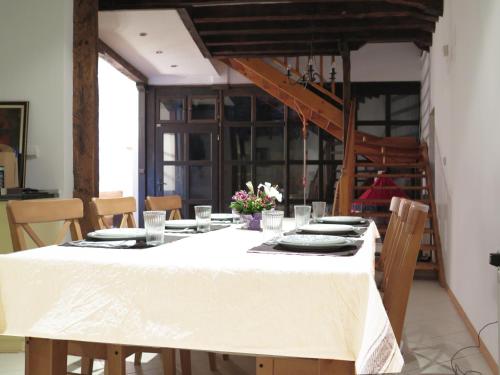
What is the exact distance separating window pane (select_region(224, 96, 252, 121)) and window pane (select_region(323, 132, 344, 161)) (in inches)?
52.2

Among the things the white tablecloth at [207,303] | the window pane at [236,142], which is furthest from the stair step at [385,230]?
the white tablecloth at [207,303]

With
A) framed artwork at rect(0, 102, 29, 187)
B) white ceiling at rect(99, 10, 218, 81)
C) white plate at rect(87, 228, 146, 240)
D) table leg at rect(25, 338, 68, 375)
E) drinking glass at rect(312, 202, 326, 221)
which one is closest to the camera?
table leg at rect(25, 338, 68, 375)

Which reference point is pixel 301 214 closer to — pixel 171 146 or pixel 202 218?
pixel 202 218

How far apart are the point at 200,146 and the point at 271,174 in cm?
128

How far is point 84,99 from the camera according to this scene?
4.41 metres

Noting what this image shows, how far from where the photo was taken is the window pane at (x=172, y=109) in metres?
8.73

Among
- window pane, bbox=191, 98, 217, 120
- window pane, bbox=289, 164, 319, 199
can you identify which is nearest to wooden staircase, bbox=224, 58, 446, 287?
window pane, bbox=289, 164, 319, 199

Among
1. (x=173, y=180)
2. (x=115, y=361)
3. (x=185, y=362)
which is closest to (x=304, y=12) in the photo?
(x=173, y=180)

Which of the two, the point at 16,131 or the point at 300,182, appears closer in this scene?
the point at 16,131

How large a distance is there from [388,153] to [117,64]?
12.7 ft

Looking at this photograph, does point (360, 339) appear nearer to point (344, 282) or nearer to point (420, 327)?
point (344, 282)

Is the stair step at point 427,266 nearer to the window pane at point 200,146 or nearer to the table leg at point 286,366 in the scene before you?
the window pane at point 200,146

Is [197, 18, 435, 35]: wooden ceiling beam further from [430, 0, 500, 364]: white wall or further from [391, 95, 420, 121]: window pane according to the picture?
[391, 95, 420, 121]: window pane

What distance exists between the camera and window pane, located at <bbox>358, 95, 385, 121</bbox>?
825 cm
